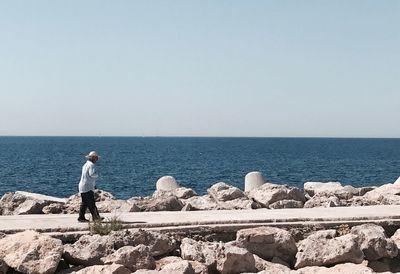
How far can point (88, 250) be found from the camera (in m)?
10.5

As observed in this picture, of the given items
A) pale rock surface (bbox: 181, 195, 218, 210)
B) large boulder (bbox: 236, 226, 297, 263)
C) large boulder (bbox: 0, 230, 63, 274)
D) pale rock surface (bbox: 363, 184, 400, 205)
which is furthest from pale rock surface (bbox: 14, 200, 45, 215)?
pale rock surface (bbox: 363, 184, 400, 205)

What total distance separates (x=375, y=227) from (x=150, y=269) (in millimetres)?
4815

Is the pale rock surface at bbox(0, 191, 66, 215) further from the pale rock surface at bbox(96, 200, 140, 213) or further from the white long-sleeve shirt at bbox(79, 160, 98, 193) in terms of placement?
the white long-sleeve shirt at bbox(79, 160, 98, 193)

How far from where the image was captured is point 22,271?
391 inches

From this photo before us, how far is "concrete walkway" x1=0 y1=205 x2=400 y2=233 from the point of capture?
38.6ft

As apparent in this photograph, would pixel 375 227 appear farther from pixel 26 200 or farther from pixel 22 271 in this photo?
pixel 26 200

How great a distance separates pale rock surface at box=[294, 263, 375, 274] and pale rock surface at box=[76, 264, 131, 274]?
117 inches

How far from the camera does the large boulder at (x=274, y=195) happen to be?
15656mm

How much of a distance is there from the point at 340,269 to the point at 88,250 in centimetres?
450

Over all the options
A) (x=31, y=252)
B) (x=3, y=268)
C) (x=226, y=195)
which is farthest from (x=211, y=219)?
(x=3, y=268)

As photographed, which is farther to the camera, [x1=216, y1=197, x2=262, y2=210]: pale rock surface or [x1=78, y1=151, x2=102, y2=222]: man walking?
[x1=216, y1=197, x2=262, y2=210]: pale rock surface

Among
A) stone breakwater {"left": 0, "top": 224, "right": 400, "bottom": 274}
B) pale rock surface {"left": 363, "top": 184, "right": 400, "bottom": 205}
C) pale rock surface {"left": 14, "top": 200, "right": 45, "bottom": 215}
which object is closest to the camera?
stone breakwater {"left": 0, "top": 224, "right": 400, "bottom": 274}

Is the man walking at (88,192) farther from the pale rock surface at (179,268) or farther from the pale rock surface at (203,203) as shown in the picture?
the pale rock surface at (203,203)

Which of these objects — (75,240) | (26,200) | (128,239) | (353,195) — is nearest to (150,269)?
(128,239)
